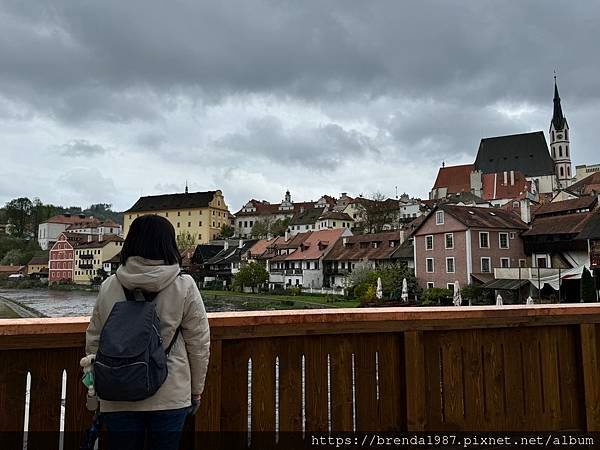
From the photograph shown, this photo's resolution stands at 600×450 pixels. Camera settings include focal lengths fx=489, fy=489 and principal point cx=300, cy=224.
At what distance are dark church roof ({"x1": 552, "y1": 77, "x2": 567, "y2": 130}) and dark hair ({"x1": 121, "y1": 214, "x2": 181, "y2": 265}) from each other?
352ft

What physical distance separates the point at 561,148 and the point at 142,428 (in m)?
106

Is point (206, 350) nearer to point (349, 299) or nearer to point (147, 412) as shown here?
point (147, 412)

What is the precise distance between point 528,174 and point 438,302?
66390 mm

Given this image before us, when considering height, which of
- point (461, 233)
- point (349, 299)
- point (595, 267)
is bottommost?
point (349, 299)

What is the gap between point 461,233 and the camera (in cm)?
3347

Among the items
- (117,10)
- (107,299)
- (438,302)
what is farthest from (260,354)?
(438,302)

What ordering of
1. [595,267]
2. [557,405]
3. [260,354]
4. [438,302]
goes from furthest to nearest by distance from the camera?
[438,302] < [595,267] < [557,405] < [260,354]

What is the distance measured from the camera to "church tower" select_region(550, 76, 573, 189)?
91.5 meters

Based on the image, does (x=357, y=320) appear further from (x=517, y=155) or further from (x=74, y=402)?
(x=517, y=155)

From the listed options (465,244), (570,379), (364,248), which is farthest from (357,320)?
(364,248)

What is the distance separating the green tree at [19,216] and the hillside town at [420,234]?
324 cm

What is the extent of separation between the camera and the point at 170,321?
2012 mm

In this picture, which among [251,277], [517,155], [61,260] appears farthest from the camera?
[517,155]

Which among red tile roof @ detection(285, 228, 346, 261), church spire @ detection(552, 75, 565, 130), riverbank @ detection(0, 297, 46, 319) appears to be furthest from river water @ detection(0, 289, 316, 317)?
church spire @ detection(552, 75, 565, 130)
